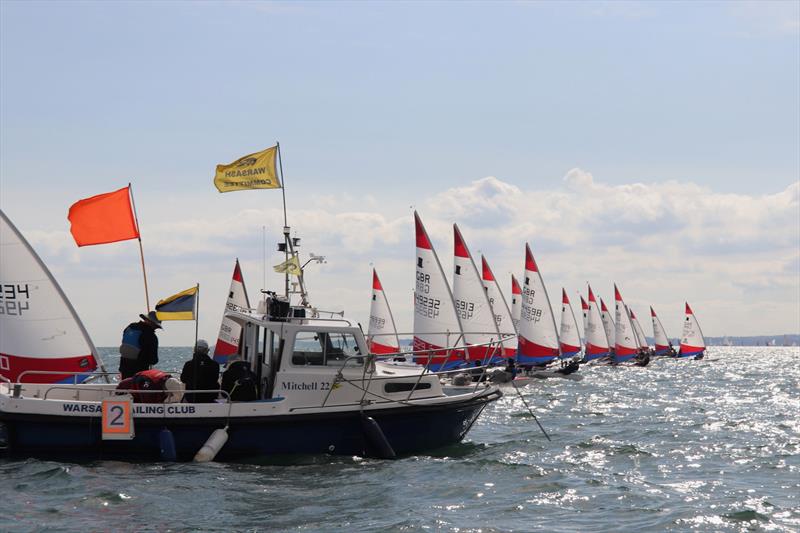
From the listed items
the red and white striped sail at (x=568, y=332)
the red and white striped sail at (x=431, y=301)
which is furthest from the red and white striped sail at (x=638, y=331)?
the red and white striped sail at (x=431, y=301)

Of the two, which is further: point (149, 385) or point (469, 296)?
point (469, 296)

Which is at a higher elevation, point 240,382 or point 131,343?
point 131,343

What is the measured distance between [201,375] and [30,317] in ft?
12.3

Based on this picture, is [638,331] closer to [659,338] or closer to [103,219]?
[659,338]

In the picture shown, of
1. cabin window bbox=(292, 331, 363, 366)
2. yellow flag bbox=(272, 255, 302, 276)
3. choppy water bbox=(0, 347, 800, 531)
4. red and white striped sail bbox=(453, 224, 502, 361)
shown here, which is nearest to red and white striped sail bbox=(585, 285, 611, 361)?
red and white striped sail bbox=(453, 224, 502, 361)

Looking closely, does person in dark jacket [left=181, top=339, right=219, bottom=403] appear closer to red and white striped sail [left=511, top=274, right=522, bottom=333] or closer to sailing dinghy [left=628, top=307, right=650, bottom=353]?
red and white striped sail [left=511, top=274, right=522, bottom=333]

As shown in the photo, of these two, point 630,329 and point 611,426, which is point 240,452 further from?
point 630,329

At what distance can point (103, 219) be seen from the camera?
20.0 metres

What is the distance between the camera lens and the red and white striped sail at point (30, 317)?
707 inches

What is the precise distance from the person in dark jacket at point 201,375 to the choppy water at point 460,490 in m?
1.63

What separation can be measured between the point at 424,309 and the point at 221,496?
2711cm

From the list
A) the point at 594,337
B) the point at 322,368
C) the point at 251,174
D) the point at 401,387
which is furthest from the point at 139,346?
the point at 594,337

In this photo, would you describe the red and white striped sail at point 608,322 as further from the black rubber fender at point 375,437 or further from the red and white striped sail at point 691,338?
the black rubber fender at point 375,437

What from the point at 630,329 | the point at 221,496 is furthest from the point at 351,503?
the point at 630,329
